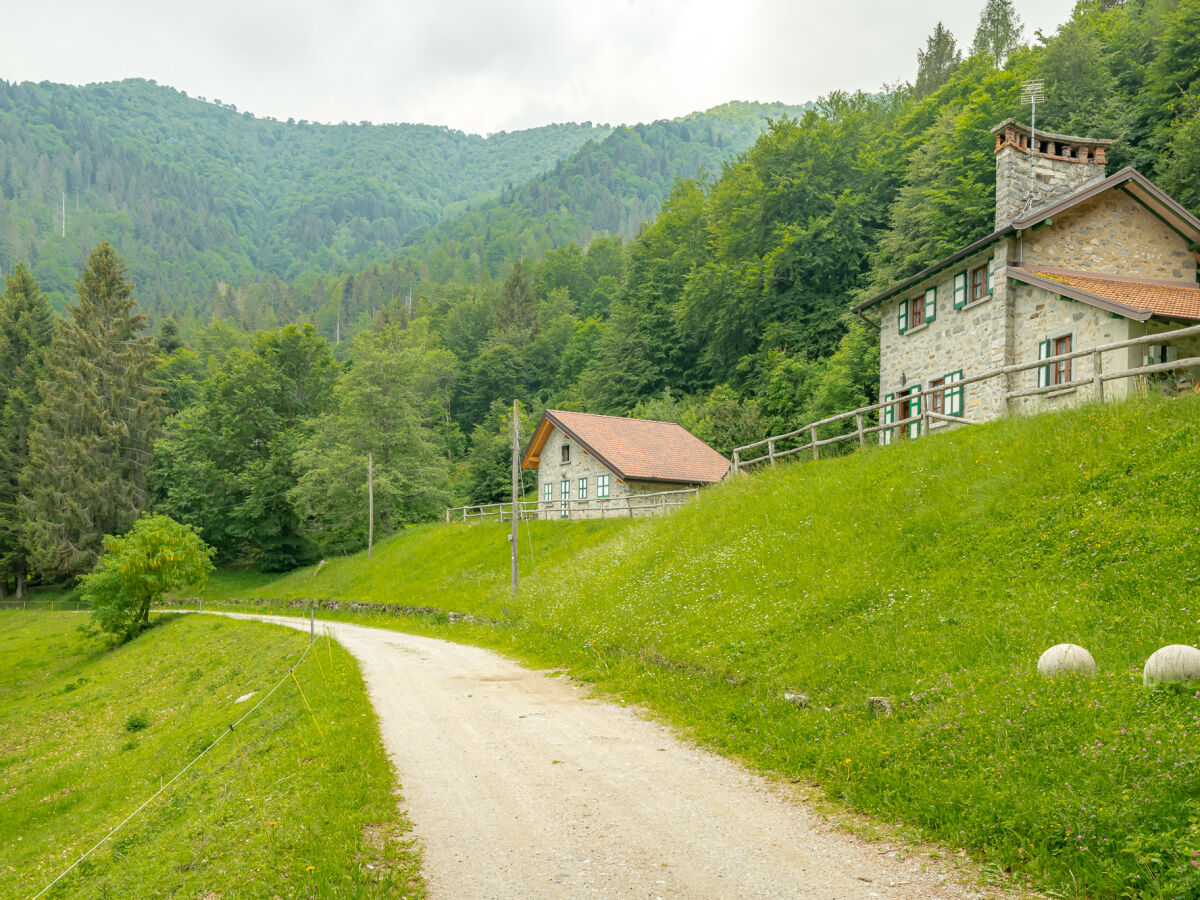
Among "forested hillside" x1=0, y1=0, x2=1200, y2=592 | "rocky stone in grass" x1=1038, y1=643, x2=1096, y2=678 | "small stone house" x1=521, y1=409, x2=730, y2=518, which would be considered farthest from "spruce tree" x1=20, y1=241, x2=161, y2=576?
"rocky stone in grass" x1=1038, y1=643, x2=1096, y2=678

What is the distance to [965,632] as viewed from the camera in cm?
1073

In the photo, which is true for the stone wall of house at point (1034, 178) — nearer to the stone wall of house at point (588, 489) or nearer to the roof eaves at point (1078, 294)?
the roof eaves at point (1078, 294)

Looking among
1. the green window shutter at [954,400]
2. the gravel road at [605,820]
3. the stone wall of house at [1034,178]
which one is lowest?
the gravel road at [605,820]

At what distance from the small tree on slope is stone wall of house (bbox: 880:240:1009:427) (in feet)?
116

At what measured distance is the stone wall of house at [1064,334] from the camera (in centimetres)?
2019

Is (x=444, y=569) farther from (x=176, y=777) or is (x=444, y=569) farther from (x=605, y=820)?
(x=605, y=820)

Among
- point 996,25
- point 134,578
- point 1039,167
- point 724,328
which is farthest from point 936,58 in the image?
point 134,578

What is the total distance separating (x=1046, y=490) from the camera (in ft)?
44.8

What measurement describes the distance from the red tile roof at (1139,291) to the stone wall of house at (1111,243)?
399 mm

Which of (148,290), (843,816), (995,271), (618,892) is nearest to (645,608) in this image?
(843,816)

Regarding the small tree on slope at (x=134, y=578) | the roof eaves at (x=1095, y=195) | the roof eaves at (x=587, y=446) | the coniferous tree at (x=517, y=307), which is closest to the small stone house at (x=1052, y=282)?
the roof eaves at (x=1095, y=195)

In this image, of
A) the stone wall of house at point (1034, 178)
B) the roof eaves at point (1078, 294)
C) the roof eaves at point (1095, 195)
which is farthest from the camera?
the stone wall of house at point (1034, 178)

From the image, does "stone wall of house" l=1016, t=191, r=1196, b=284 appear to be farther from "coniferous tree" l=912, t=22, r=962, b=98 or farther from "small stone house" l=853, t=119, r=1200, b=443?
"coniferous tree" l=912, t=22, r=962, b=98

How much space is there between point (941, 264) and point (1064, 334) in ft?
18.8
